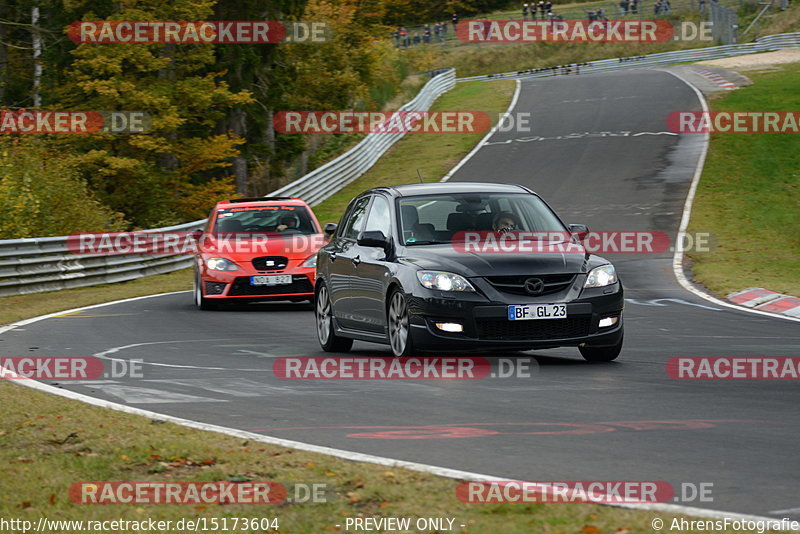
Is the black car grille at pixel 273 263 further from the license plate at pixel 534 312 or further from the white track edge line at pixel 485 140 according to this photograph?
the white track edge line at pixel 485 140

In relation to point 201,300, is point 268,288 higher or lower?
higher

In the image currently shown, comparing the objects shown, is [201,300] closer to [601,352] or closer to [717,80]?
[601,352]

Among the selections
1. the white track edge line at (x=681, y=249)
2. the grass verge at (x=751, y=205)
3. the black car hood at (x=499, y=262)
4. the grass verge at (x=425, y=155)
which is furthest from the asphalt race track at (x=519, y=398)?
the grass verge at (x=425, y=155)

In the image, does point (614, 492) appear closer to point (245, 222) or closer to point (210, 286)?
point (210, 286)

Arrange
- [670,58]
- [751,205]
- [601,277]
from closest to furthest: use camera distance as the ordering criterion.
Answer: [601,277] < [751,205] < [670,58]

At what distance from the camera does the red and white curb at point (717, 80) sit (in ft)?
175

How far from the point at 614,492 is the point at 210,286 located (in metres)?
13.9

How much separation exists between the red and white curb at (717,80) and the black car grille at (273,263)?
122 ft

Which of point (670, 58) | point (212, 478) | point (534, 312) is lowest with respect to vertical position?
point (212, 478)

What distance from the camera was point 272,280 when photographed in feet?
62.5

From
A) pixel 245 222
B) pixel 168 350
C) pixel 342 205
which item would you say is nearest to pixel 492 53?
pixel 342 205

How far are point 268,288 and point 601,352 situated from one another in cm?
842

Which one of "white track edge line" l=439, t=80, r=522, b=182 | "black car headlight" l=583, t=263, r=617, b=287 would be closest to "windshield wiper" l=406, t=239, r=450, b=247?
"black car headlight" l=583, t=263, r=617, b=287

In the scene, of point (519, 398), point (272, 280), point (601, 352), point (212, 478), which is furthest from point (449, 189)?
point (272, 280)
